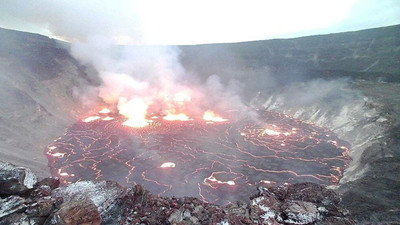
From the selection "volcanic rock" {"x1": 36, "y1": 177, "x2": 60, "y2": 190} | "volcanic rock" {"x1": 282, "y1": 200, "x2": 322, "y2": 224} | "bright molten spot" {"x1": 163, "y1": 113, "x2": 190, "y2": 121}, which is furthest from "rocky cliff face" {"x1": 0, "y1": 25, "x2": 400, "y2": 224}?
"bright molten spot" {"x1": 163, "y1": 113, "x2": 190, "y2": 121}

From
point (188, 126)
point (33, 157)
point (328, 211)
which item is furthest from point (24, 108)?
point (328, 211)

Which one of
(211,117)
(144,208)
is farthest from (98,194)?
(211,117)

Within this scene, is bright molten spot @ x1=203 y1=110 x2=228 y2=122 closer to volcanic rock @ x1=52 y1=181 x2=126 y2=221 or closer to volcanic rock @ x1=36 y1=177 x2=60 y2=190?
volcanic rock @ x1=52 y1=181 x2=126 y2=221

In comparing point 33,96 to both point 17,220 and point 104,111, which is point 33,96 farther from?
point 17,220

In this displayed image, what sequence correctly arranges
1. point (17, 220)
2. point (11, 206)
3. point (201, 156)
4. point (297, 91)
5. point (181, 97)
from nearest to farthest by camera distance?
1. point (17, 220)
2. point (11, 206)
3. point (201, 156)
4. point (297, 91)
5. point (181, 97)

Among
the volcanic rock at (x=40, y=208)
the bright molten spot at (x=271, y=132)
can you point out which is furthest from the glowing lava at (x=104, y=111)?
the volcanic rock at (x=40, y=208)

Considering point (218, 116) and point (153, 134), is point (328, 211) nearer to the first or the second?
point (153, 134)
